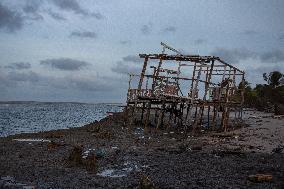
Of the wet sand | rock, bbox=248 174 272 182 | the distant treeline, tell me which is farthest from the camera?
the distant treeline

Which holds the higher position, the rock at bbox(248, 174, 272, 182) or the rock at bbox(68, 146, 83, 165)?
the rock at bbox(248, 174, 272, 182)

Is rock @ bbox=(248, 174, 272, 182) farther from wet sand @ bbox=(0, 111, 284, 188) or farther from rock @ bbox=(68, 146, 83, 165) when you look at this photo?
rock @ bbox=(68, 146, 83, 165)

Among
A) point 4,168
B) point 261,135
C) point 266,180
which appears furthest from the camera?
point 261,135

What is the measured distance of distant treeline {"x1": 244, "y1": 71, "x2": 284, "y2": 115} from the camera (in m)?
50.8

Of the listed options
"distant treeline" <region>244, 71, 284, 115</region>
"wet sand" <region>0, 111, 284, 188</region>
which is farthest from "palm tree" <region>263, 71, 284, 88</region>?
"wet sand" <region>0, 111, 284, 188</region>

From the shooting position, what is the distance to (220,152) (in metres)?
14.3

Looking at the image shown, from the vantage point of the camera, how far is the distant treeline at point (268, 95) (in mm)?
50750

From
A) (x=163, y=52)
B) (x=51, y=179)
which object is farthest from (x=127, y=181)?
(x=163, y=52)

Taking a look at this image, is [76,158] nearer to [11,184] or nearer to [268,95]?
[11,184]

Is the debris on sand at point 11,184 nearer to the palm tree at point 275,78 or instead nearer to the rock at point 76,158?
the rock at point 76,158

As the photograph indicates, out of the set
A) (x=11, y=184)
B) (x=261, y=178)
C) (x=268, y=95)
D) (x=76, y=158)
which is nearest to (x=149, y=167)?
(x=76, y=158)

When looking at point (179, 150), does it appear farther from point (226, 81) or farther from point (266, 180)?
point (226, 81)

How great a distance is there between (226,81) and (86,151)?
12.9 m

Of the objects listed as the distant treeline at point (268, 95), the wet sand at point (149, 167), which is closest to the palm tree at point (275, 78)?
the distant treeline at point (268, 95)
